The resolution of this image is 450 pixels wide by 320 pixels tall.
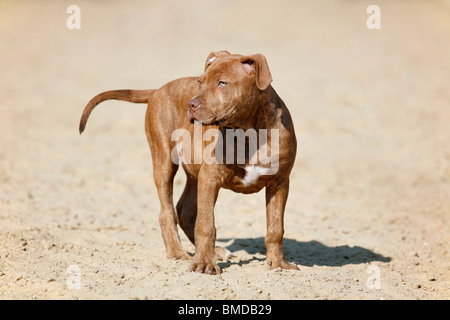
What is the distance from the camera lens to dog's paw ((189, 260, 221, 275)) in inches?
204

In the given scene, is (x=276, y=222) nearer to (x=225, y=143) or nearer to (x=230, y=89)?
(x=225, y=143)

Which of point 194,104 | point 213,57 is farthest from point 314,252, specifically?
point 194,104

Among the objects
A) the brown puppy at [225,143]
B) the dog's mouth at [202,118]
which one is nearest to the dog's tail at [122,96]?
the brown puppy at [225,143]

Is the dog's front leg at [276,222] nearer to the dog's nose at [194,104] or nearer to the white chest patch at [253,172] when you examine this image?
the white chest patch at [253,172]

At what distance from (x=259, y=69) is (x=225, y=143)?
0.75 meters

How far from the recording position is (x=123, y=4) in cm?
2409

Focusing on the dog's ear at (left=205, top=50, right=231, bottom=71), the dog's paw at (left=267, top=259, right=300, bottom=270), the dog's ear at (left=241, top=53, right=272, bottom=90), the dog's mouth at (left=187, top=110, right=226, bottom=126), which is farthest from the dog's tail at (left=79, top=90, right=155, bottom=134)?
the dog's paw at (left=267, top=259, right=300, bottom=270)

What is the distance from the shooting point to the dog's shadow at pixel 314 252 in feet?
21.6

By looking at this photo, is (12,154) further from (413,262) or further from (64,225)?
(413,262)

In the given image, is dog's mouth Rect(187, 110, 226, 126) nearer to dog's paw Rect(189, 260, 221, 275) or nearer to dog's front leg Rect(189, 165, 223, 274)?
dog's front leg Rect(189, 165, 223, 274)

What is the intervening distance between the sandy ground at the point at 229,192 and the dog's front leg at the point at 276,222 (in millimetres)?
142

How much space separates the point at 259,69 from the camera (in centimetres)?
503

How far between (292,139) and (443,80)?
11.4 m

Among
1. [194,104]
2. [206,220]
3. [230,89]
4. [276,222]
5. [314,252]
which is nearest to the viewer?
[194,104]
